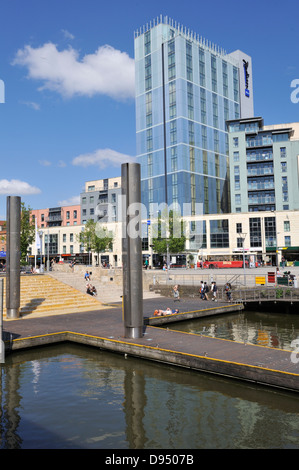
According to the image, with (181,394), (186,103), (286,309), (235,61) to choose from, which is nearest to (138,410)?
(181,394)

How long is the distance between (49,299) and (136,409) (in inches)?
777

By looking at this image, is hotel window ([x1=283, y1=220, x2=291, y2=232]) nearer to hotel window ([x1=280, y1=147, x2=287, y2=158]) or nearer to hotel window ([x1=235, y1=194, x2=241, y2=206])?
hotel window ([x1=235, y1=194, x2=241, y2=206])

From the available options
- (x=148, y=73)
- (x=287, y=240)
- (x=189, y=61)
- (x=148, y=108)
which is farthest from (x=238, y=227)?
(x=148, y=73)

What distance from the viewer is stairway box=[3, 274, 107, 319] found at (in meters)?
26.5

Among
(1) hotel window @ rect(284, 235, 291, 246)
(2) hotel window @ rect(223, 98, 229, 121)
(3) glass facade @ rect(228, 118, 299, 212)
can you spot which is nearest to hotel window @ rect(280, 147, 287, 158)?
(3) glass facade @ rect(228, 118, 299, 212)

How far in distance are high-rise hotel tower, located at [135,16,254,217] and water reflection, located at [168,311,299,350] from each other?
63672mm

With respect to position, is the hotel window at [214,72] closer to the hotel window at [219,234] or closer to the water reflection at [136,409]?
the hotel window at [219,234]

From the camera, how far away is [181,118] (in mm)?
93188

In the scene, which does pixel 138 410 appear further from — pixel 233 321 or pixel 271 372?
pixel 233 321

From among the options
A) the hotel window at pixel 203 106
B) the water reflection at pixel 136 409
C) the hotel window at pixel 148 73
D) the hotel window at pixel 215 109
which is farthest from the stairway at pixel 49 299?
the hotel window at pixel 215 109

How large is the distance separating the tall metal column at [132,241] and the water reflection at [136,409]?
2640 mm

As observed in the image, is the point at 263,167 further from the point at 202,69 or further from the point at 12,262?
the point at 12,262

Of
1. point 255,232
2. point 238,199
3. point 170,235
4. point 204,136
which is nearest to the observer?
point 170,235

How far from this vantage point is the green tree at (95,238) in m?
82.8
